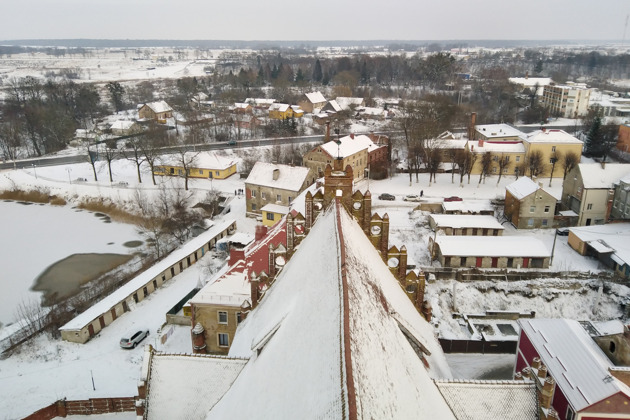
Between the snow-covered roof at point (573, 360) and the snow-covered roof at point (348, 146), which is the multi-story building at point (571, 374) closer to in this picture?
the snow-covered roof at point (573, 360)

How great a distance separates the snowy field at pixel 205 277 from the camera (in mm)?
26047

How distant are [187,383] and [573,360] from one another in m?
15.8

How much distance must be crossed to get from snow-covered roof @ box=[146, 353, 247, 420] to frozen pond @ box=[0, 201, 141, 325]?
25.7 meters

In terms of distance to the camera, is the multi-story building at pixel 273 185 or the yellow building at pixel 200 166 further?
the yellow building at pixel 200 166

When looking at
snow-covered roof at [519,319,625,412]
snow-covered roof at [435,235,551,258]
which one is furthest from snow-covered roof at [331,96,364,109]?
snow-covered roof at [519,319,625,412]

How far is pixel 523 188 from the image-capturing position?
47.0 m

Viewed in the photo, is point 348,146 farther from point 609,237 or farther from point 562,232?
point 609,237

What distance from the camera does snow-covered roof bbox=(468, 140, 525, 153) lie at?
61.1 m

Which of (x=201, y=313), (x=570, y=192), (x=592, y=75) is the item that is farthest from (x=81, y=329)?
(x=592, y=75)

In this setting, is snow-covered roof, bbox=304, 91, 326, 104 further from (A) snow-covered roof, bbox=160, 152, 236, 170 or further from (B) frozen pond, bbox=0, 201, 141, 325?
(B) frozen pond, bbox=0, 201, 141, 325

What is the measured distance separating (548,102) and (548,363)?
347 feet

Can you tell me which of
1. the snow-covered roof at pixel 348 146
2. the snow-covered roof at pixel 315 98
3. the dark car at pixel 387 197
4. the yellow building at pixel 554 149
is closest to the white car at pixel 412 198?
the dark car at pixel 387 197

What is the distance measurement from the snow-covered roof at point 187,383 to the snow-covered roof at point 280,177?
36699mm

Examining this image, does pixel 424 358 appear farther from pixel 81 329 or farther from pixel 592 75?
pixel 592 75
